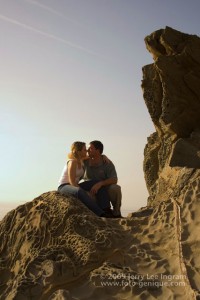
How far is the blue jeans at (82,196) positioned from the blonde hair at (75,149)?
0.45 metres

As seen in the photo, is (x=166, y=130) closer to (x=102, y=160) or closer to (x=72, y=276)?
(x=102, y=160)

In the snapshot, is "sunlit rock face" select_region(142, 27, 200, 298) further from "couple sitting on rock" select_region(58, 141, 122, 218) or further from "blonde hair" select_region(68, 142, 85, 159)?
"blonde hair" select_region(68, 142, 85, 159)

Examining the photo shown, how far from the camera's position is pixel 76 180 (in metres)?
5.90

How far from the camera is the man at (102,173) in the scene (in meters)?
6.06

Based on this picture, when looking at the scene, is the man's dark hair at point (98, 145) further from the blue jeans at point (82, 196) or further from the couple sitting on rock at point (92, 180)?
the blue jeans at point (82, 196)

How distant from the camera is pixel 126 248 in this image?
15.7 feet

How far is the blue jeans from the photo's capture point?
577 centimetres

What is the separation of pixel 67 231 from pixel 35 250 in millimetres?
552

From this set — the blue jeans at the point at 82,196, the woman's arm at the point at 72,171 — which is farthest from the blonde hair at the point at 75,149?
the blue jeans at the point at 82,196

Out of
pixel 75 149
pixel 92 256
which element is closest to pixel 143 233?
pixel 92 256

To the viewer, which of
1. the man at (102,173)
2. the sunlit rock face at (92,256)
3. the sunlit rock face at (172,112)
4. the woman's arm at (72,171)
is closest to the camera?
the sunlit rock face at (92,256)

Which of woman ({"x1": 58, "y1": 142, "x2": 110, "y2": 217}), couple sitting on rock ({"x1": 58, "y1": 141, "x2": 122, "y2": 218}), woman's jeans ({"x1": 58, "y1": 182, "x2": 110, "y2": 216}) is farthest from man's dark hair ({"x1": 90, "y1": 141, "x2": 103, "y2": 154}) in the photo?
woman's jeans ({"x1": 58, "y1": 182, "x2": 110, "y2": 216})

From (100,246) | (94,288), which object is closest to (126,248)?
(100,246)

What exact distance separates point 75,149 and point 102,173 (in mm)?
618
